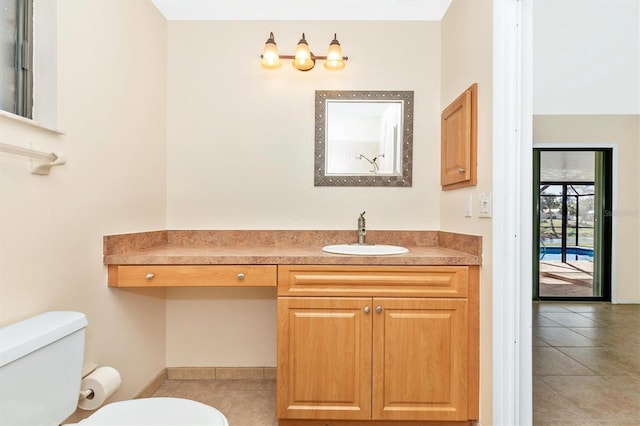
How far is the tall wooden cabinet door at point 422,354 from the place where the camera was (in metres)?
1.61

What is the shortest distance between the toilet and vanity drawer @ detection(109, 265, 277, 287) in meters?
0.43

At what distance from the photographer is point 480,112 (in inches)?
64.0

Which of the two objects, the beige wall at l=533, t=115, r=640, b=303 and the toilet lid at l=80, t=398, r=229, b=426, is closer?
the toilet lid at l=80, t=398, r=229, b=426

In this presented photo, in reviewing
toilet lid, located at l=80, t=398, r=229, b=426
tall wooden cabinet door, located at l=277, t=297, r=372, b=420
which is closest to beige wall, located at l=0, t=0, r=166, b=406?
toilet lid, located at l=80, t=398, r=229, b=426

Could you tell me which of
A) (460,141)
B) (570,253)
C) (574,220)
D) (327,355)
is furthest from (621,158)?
(327,355)

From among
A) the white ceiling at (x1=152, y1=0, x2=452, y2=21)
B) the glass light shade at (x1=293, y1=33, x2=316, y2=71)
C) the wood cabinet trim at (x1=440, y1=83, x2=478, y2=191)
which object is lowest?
the wood cabinet trim at (x1=440, y1=83, x2=478, y2=191)

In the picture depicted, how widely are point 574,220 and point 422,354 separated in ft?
13.0

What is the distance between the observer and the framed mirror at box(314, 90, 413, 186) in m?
2.21

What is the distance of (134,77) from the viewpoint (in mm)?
1863

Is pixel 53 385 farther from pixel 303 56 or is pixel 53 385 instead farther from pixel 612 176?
pixel 612 176

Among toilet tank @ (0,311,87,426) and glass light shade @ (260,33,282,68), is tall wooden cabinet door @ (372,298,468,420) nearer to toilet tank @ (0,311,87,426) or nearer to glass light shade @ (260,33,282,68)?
Answer: toilet tank @ (0,311,87,426)

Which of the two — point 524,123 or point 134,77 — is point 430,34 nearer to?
point 524,123

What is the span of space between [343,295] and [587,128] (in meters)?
4.07

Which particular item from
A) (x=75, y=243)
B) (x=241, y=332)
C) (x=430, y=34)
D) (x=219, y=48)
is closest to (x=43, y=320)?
(x=75, y=243)
